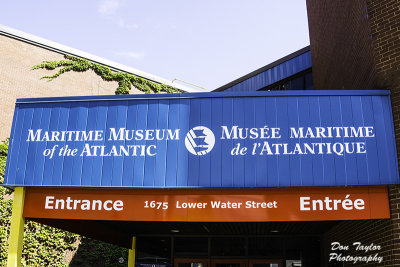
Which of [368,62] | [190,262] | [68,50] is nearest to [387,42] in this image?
[368,62]

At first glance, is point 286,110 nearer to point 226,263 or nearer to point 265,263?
point 265,263

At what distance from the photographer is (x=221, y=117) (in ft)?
30.9

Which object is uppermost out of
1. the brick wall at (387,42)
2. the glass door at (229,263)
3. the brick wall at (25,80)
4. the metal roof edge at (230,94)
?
the brick wall at (25,80)

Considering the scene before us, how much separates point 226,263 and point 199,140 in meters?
6.71

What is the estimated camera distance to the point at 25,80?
66.2 ft

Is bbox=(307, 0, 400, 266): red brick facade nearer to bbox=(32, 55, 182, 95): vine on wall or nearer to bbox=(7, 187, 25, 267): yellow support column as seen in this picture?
bbox=(7, 187, 25, 267): yellow support column

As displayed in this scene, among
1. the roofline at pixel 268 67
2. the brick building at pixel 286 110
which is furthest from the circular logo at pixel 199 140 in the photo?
the roofline at pixel 268 67

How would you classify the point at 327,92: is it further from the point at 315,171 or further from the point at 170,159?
the point at 170,159

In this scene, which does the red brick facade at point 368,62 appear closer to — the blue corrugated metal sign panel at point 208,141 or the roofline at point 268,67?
the blue corrugated metal sign panel at point 208,141

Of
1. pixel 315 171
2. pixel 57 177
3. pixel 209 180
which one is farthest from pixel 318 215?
pixel 57 177

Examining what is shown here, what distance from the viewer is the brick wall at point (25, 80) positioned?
1902 cm

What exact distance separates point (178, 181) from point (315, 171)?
2.71 m

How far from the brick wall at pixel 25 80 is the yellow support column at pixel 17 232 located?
32.8ft

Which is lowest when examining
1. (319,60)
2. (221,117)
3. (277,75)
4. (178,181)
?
(178,181)
